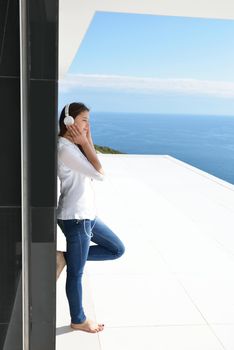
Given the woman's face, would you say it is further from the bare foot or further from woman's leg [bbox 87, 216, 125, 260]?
the bare foot

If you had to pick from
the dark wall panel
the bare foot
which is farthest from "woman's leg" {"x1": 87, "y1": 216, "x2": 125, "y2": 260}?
the dark wall panel

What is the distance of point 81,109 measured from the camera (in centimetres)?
230

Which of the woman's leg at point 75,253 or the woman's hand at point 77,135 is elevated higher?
the woman's hand at point 77,135

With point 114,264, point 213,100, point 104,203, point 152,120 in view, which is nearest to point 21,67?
point 114,264

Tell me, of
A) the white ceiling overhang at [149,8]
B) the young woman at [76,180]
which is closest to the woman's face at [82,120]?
the young woman at [76,180]

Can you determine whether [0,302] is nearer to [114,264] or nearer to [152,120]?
[114,264]

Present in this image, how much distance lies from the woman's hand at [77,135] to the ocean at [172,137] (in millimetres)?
23753

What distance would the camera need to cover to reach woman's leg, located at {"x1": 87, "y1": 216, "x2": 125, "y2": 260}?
2523 millimetres

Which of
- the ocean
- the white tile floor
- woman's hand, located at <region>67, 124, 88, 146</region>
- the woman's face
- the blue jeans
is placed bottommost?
the ocean

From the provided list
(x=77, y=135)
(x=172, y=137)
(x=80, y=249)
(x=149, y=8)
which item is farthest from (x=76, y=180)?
(x=172, y=137)

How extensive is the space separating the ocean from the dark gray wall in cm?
2420

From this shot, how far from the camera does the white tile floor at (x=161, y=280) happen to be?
2.58 metres

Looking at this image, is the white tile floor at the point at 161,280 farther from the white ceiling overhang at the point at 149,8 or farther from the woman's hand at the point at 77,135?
the white ceiling overhang at the point at 149,8

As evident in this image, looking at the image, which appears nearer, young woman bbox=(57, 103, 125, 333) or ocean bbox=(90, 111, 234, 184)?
young woman bbox=(57, 103, 125, 333)
